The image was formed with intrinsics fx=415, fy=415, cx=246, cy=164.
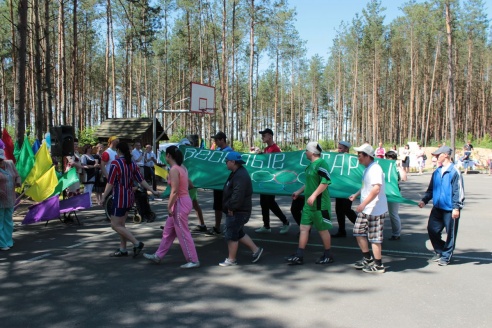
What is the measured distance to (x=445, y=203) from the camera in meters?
6.14

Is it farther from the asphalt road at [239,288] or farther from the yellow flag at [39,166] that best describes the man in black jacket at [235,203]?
the yellow flag at [39,166]

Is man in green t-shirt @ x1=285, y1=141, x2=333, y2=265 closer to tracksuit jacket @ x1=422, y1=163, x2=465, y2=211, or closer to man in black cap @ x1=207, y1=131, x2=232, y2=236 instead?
tracksuit jacket @ x1=422, y1=163, x2=465, y2=211

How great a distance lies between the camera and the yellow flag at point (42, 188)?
8.70 meters

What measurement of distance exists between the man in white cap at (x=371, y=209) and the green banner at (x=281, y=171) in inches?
47.9

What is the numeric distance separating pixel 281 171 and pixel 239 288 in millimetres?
3144

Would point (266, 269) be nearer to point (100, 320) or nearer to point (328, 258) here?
point (328, 258)

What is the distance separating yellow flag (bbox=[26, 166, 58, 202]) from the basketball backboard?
43.8 feet

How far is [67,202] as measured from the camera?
8.91m

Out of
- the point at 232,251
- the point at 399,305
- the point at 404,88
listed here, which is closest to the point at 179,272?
the point at 232,251

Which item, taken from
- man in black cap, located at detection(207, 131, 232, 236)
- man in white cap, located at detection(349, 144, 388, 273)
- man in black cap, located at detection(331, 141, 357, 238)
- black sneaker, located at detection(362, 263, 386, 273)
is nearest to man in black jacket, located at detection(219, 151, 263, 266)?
man in white cap, located at detection(349, 144, 388, 273)

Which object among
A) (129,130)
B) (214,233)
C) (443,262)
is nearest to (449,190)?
(443,262)

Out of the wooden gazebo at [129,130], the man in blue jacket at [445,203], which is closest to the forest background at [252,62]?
the wooden gazebo at [129,130]

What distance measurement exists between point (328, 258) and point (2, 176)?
5.61 metres

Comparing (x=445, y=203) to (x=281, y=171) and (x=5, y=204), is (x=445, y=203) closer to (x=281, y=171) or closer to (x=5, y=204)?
(x=281, y=171)
